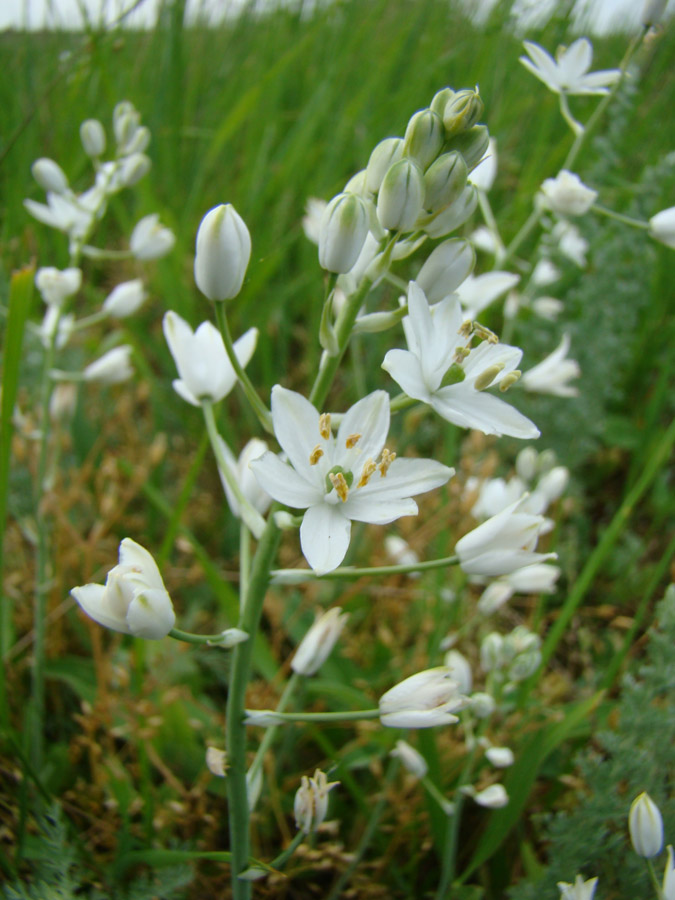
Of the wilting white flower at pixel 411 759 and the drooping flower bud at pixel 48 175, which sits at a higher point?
the drooping flower bud at pixel 48 175

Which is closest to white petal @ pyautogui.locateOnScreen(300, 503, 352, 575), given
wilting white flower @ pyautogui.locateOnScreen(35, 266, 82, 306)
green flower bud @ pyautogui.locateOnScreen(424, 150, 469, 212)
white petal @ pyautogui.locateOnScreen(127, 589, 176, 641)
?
white petal @ pyautogui.locateOnScreen(127, 589, 176, 641)

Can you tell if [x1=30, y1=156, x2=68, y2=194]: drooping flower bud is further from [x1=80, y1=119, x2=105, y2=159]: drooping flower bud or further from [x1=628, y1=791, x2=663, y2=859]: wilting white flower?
[x1=628, y1=791, x2=663, y2=859]: wilting white flower

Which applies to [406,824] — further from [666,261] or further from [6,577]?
[666,261]

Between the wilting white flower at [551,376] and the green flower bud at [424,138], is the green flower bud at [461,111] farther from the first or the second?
the wilting white flower at [551,376]

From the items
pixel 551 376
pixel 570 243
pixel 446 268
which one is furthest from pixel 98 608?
pixel 570 243

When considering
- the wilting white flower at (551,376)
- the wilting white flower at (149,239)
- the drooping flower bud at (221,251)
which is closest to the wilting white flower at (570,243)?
the wilting white flower at (551,376)

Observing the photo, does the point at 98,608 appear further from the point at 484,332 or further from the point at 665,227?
the point at 665,227

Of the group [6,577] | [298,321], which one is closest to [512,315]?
[298,321]
